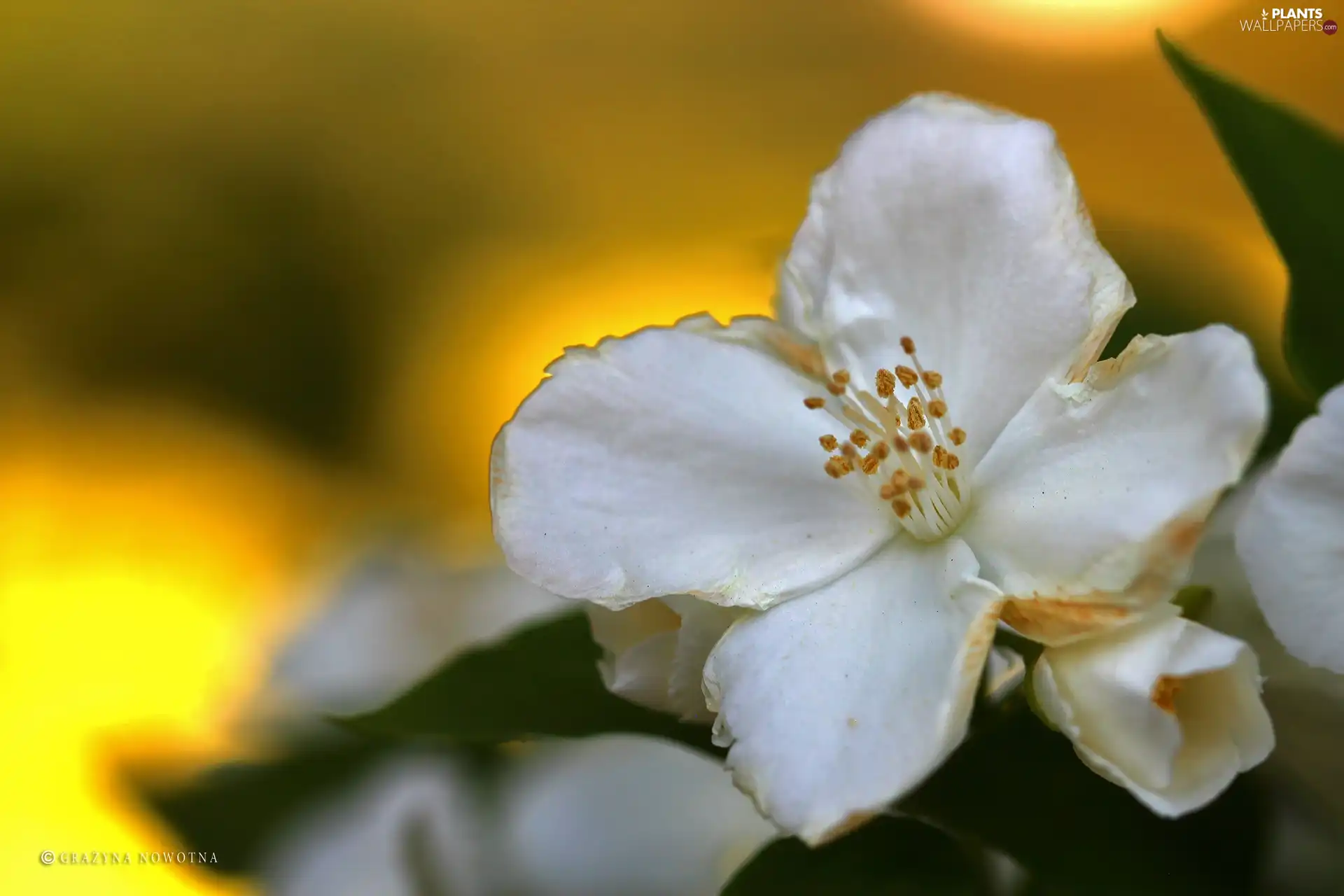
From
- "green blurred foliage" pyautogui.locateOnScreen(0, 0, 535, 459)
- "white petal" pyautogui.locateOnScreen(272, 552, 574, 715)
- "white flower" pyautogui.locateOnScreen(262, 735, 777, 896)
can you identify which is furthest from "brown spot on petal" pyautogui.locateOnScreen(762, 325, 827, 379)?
"green blurred foliage" pyautogui.locateOnScreen(0, 0, 535, 459)

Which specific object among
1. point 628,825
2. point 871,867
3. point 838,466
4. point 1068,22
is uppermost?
point 1068,22

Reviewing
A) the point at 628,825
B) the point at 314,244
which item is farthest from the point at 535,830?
the point at 314,244

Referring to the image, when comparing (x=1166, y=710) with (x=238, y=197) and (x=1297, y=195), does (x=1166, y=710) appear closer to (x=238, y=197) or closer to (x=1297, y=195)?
(x=1297, y=195)

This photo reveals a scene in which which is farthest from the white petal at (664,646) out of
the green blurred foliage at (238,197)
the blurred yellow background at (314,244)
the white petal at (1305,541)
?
the green blurred foliage at (238,197)

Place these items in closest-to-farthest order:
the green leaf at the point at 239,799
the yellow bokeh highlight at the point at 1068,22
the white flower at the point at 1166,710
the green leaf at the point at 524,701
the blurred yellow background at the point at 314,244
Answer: the white flower at the point at 1166,710
the green leaf at the point at 524,701
the green leaf at the point at 239,799
the yellow bokeh highlight at the point at 1068,22
the blurred yellow background at the point at 314,244

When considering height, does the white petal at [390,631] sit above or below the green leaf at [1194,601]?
below

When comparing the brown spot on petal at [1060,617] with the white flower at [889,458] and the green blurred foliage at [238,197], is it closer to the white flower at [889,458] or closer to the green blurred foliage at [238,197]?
the white flower at [889,458]

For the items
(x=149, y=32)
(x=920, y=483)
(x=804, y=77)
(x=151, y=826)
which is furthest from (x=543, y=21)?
(x=920, y=483)

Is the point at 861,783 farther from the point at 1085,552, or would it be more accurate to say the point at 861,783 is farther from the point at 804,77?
the point at 804,77
